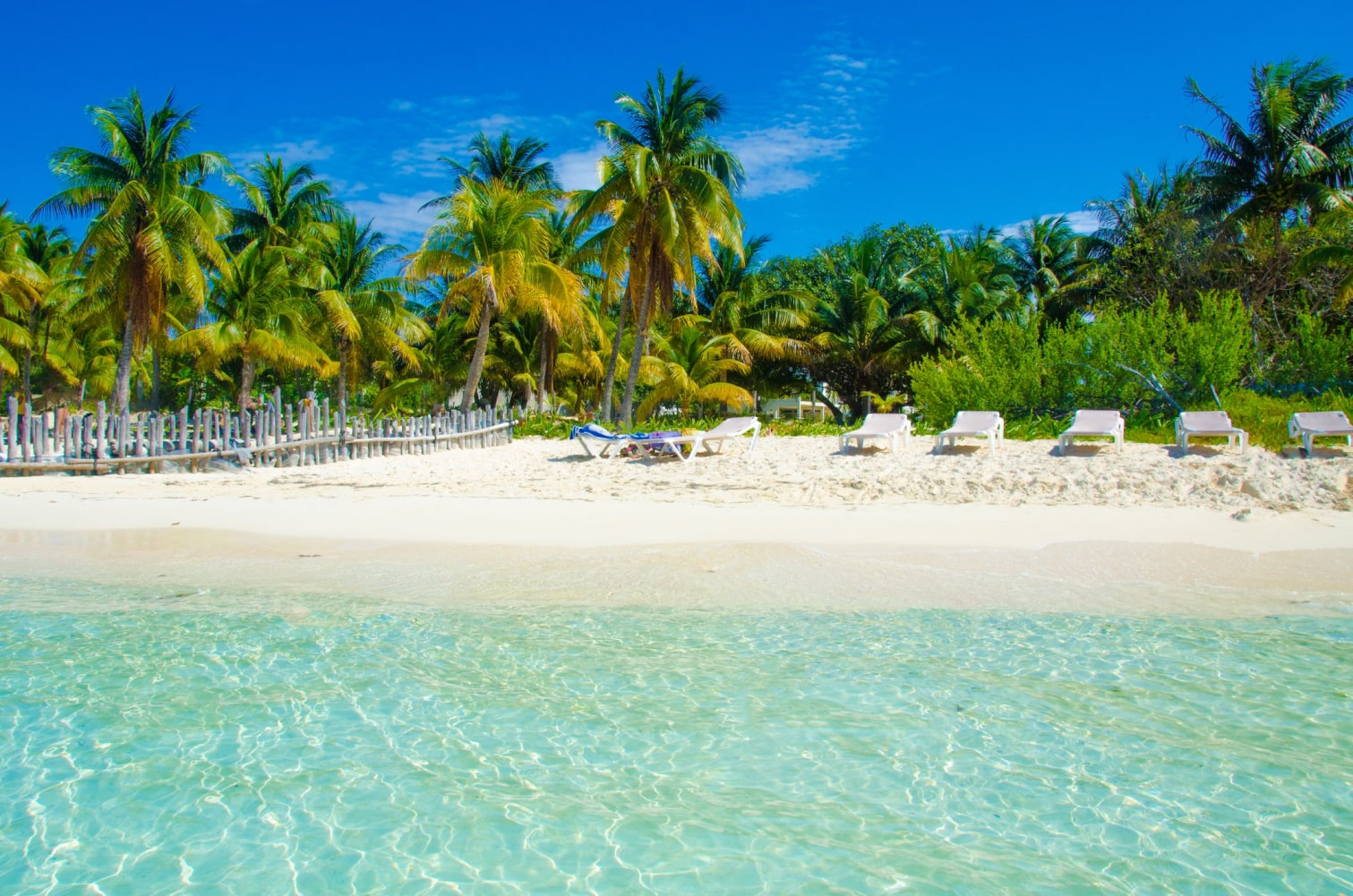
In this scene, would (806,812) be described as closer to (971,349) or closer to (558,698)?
(558,698)

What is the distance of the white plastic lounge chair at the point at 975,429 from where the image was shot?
1248 centimetres

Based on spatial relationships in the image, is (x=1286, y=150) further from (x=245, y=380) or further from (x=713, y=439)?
(x=245, y=380)

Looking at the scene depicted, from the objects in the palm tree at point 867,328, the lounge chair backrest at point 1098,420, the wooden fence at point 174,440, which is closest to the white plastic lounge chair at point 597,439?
the wooden fence at point 174,440

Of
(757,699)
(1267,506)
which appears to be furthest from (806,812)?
(1267,506)

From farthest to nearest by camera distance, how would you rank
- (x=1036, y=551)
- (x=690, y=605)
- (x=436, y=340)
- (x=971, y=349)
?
(x=436, y=340), (x=971, y=349), (x=1036, y=551), (x=690, y=605)

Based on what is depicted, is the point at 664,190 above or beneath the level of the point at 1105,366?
above

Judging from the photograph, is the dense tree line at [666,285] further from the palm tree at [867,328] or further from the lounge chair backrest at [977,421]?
the lounge chair backrest at [977,421]

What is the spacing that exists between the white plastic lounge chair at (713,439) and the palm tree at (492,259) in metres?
7.82

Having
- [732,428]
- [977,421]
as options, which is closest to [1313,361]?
[977,421]

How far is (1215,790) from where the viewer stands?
2992 millimetres

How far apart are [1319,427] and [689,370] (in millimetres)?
18426

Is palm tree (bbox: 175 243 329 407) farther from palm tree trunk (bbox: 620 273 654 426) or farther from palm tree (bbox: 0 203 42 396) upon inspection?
palm tree trunk (bbox: 620 273 654 426)

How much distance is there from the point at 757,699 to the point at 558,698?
3.01 feet

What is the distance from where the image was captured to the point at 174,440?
13.6 meters
